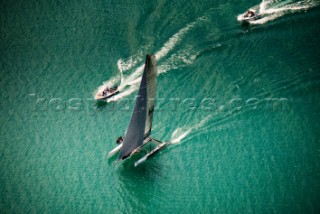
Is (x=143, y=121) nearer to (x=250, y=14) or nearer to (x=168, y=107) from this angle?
(x=168, y=107)

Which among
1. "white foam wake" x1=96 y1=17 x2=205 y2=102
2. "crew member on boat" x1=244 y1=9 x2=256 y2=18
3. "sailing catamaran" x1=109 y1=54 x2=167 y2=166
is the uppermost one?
"crew member on boat" x1=244 y1=9 x2=256 y2=18

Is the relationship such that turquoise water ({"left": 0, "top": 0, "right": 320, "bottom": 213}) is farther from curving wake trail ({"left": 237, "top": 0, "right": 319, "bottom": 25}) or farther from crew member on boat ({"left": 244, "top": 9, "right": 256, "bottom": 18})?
crew member on boat ({"left": 244, "top": 9, "right": 256, "bottom": 18})

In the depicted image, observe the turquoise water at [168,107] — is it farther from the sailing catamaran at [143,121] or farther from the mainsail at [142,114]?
the mainsail at [142,114]

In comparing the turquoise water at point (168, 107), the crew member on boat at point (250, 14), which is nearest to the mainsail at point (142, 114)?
the turquoise water at point (168, 107)

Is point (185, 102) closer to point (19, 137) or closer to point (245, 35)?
point (245, 35)

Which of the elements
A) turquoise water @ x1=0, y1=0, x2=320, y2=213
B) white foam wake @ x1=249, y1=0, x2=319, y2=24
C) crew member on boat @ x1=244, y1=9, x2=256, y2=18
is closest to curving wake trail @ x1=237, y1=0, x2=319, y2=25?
white foam wake @ x1=249, y1=0, x2=319, y2=24

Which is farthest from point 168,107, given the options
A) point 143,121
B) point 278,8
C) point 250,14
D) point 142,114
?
point 278,8

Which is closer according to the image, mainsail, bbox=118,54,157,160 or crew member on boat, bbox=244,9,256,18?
mainsail, bbox=118,54,157,160

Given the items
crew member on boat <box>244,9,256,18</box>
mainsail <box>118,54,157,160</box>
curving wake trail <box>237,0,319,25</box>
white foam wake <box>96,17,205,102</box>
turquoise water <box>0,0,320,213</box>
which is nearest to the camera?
mainsail <box>118,54,157,160</box>
